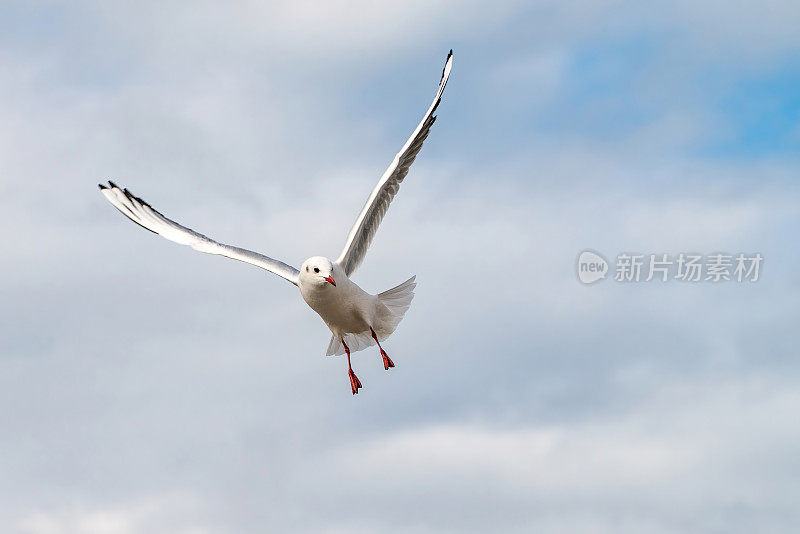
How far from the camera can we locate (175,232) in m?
21.8

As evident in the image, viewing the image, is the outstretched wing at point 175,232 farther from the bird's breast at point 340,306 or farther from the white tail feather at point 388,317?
the white tail feather at point 388,317

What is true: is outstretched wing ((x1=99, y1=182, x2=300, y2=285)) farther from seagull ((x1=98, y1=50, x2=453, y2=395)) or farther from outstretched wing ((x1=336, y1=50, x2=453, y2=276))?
outstretched wing ((x1=336, y1=50, x2=453, y2=276))

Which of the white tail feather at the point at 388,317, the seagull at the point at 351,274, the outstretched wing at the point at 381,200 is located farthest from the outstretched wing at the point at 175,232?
the white tail feather at the point at 388,317

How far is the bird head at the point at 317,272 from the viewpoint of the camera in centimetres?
1864

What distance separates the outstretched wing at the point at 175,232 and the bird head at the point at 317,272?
0.84 metres

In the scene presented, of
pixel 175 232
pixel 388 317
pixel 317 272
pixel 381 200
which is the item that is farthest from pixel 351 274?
pixel 175 232

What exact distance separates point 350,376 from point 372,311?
117 cm

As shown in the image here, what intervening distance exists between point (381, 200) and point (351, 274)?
1389mm

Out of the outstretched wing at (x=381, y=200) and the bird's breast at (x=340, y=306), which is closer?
the bird's breast at (x=340, y=306)

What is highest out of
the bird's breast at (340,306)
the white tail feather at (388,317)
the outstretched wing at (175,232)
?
the outstretched wing at (175,232)

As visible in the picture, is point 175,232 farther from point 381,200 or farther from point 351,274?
point 381,200

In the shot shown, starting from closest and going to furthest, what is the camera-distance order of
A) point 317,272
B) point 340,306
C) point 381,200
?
point 317,272
point 340,306
point 381,200

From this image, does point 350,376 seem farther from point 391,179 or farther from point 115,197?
point 115,197

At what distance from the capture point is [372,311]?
794 inches
